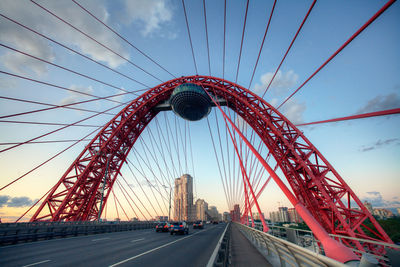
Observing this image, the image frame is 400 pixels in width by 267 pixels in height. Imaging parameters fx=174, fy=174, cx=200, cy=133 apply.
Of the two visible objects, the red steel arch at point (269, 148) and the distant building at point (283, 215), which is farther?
the distant building at point (283, 215)

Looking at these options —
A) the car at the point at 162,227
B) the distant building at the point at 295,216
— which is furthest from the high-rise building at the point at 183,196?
the car at the point at 162,227

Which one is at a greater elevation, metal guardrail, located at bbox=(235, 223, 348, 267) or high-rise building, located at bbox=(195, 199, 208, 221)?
high-rise building, located at bbox=(195, 199, 208, 221)

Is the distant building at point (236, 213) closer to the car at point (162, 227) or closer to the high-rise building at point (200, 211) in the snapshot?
the car at point (162, 227)

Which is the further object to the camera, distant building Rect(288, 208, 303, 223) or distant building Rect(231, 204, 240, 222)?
distant building Rect(288, 208, 303, 223)

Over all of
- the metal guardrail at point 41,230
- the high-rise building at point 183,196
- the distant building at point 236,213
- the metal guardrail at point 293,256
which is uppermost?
the high-rise building at point 183,196

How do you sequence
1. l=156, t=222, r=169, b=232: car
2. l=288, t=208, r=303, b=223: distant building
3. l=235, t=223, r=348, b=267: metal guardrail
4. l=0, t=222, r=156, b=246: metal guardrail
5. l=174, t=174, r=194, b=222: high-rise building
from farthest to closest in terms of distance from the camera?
l=174, t=174, r=194, b=222: high-rise building < l=288, t=208, r=303, b=223: distant building < l=156, t=222, r=169, b=232: car < l=0, t=222, r=156, b=246: metal guardrail < l=235, t=223, r=348, b=267: metal guardrail

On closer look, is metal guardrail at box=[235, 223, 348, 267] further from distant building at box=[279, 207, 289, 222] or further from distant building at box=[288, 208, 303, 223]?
distant building at box=[279, 207, 289, 222]

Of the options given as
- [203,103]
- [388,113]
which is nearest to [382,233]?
[388,113]

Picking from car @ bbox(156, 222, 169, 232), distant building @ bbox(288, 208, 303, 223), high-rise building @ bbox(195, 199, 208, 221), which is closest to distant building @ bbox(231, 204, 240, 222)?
distant building @ bbox(288, 208, 303, 223)

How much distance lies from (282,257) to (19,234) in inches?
707

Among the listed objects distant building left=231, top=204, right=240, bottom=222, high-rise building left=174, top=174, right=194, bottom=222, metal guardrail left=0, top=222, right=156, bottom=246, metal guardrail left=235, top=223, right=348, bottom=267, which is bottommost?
metal guardrail left=235, top=223, right=348, bottom=267

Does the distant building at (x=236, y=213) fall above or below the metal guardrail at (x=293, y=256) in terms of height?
above

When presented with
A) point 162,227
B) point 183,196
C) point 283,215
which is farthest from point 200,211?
point 162,227

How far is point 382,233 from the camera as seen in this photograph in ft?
39.2
